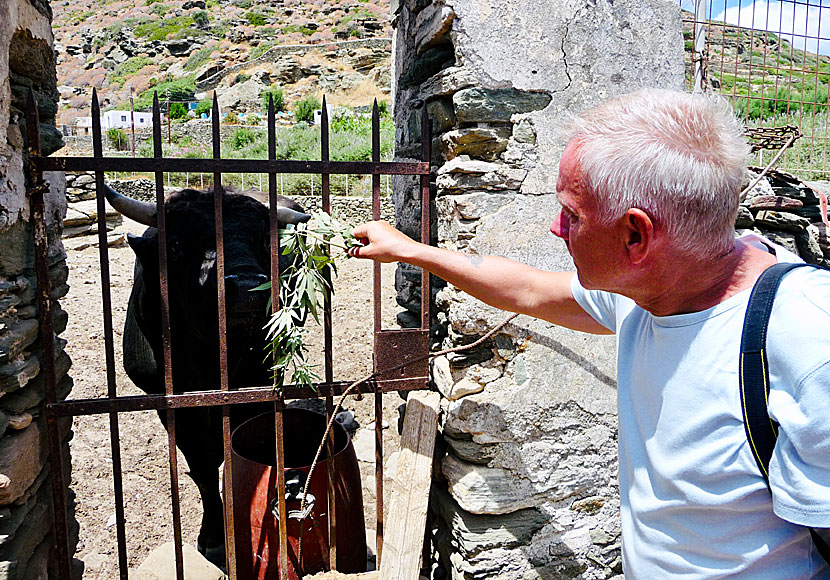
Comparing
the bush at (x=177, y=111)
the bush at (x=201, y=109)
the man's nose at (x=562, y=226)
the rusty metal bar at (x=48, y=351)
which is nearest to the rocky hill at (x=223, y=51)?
the bush at (x=201, y=109)

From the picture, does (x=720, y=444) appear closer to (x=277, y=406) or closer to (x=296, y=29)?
(x=277, y=406)

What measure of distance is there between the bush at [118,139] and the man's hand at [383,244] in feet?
70.9

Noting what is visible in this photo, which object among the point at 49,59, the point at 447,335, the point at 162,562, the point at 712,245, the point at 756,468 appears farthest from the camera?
the point at 162,562

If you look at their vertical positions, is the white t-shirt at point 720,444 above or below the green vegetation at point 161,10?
below

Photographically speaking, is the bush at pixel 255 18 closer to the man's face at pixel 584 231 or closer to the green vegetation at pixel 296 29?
the green vegetation at pixel 296 29

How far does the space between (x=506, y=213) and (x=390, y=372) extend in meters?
0.78

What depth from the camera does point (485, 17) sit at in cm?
238

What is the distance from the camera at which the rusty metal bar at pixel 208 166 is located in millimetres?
2186

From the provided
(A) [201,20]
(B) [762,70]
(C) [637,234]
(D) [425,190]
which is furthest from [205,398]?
(A) [201,20]

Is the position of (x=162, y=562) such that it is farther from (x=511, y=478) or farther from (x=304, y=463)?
(x=511, y=478)

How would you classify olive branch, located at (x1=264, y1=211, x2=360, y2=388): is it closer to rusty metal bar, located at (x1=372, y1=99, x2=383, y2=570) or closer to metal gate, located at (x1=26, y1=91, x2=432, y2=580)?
metal gate, located at (x1=26, y1=91, x2=432, y2=580)

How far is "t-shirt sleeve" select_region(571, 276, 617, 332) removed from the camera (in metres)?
1.78

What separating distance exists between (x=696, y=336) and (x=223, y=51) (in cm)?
5271

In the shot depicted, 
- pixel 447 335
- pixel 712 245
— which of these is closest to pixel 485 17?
pixel 447 335
